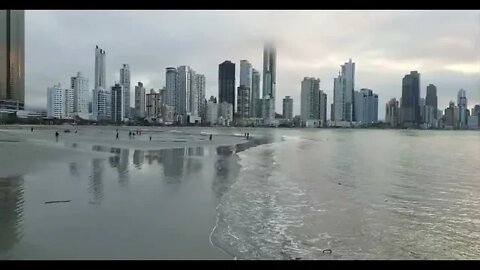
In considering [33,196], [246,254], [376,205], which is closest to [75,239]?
[246,254]

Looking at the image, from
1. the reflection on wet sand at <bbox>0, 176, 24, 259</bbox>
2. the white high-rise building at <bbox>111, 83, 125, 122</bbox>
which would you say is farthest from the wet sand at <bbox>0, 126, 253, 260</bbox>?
the white high-rise building at <bbox>111, 83, 125, 122</bbox>

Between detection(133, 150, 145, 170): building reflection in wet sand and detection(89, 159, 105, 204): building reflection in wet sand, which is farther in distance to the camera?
detection(133, 150, 145, 170): building reflection in wet sand

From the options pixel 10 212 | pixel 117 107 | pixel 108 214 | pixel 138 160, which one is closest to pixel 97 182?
pixel 10 212

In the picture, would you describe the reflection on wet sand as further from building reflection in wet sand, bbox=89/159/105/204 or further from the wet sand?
building reflection in wet sand, bbox=89/159/105/204

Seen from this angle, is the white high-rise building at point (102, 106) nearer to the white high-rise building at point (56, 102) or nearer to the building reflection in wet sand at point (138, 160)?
the white high-rise building at point (56, 102)

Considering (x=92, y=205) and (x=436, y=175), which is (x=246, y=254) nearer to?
(x=92, y=205)

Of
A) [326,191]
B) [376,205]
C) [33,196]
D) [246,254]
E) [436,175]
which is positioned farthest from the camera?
[436,175]

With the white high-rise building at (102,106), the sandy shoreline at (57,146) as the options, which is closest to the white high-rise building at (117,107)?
the white high-rise building at (102,106)
